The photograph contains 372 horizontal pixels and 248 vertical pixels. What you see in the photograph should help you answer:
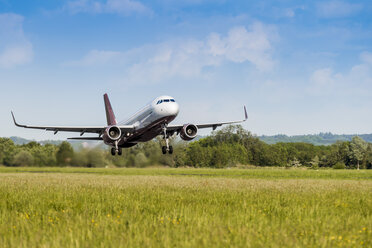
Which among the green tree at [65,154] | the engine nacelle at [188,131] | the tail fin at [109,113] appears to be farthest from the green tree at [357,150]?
the green tree at [65,154]

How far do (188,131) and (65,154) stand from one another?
23000 millimetres

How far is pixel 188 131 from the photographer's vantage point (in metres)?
50.9

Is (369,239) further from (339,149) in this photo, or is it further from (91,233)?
(339,149)

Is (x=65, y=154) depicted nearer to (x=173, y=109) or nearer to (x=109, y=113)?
(x=109, y=113)

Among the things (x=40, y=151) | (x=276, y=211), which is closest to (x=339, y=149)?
(x=40, y=151)

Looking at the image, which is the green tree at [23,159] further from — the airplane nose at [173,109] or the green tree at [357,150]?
the green tree at [357,150]

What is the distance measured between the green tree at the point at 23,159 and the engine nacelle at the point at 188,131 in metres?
37.6

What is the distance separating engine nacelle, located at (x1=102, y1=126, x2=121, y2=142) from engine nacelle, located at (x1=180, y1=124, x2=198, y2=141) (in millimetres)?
8446

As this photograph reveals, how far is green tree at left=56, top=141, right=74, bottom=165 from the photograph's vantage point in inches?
2426

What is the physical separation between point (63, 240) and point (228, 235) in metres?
3.44

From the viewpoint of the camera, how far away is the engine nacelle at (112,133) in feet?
163

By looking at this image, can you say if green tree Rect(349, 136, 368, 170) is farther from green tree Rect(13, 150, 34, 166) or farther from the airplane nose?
the airplane nose

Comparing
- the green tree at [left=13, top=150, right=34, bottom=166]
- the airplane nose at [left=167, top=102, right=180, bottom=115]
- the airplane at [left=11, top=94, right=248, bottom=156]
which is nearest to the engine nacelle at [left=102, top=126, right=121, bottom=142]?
the airplane at [left=11, top=94, right=248, bottom=156]

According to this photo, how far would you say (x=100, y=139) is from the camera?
58938 mm
